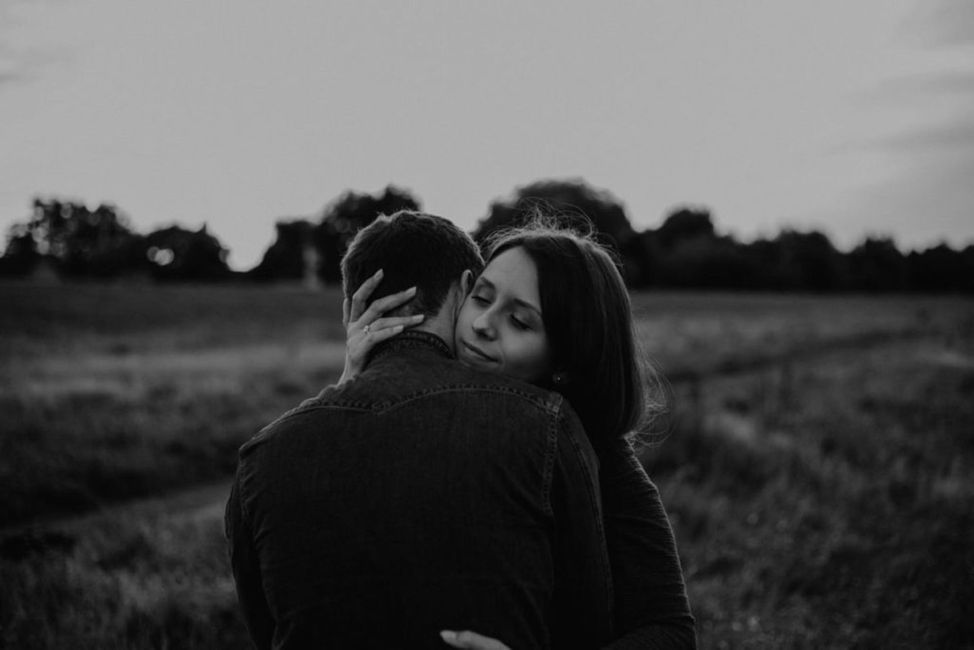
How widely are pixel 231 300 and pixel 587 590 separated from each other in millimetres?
39088

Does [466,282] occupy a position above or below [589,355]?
above

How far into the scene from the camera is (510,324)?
7.42ft

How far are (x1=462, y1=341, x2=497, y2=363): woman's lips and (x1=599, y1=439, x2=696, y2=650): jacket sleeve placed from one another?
1.73 ft

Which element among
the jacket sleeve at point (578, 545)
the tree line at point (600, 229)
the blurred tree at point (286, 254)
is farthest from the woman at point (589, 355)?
the blurred tree at point (286, 254)

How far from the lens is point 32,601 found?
12.9 ft

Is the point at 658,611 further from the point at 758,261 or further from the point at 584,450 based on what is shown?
the point at 758,261

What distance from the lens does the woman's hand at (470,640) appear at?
1.52 m

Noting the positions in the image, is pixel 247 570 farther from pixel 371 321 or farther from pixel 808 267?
pixel 808 267

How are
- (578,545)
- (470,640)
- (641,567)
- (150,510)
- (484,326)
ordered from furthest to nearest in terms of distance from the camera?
(150,510), (484,326), (641,567), (578,545), (470,640)

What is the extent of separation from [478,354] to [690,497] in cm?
461

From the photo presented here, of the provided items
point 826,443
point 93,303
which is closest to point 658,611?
point 826,443

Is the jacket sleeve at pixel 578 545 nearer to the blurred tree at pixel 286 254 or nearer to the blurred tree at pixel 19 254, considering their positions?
the blurred tree at pixel 19 254

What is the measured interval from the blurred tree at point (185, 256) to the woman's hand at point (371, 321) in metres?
72.3

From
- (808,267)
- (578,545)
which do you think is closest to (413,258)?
(578,545)
